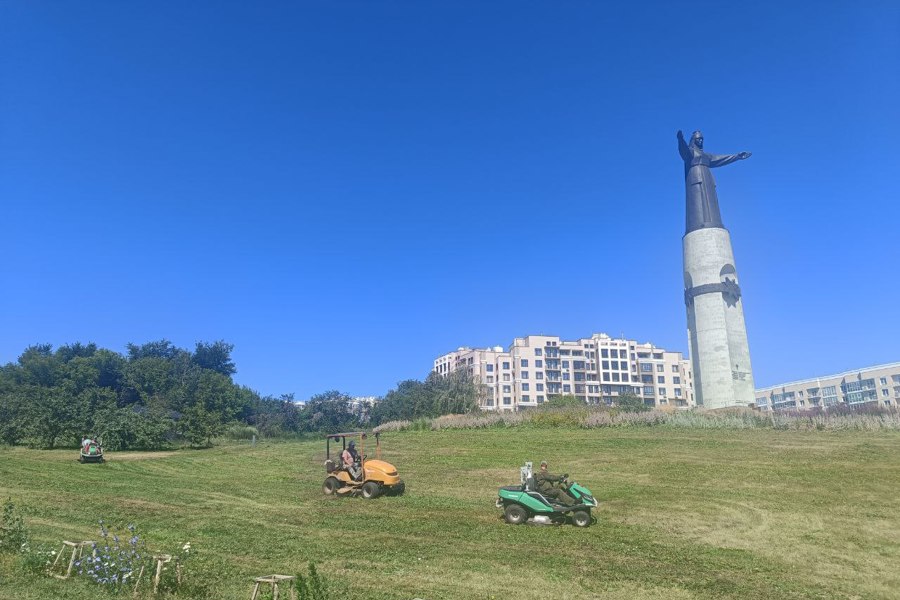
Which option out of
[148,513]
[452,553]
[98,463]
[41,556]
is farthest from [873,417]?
[98,463]

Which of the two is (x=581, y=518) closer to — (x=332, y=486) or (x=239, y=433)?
(x=332, y=486)

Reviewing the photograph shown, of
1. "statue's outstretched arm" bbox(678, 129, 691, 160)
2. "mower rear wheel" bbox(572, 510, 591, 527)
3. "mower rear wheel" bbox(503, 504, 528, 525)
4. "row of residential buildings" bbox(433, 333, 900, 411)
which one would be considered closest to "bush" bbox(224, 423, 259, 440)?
"mower rear wheel" bbox(503, 504, 528, 525)

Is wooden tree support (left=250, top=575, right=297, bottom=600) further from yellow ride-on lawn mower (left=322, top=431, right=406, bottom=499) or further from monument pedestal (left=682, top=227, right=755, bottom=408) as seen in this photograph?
monument pedestal (left=682, top=227, right=755, bottom=408)

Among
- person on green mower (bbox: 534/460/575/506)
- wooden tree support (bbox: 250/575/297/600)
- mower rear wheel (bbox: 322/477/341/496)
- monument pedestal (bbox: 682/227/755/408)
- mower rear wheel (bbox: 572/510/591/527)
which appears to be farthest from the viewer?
monument pedestal (bbox: 682/227/755/408)

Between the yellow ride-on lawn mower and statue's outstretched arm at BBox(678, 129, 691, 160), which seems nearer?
the yellow ride-on lawn mower

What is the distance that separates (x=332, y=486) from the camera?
1684 cm

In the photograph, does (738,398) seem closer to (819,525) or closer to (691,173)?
(691,173)

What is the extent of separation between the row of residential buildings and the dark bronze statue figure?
5366cm

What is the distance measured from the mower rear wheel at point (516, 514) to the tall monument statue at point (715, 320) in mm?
47505

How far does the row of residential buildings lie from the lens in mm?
111875

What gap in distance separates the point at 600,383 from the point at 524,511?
349ft

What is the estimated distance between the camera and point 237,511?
14.6 meters

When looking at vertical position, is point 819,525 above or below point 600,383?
below

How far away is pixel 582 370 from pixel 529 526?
4150 inches
